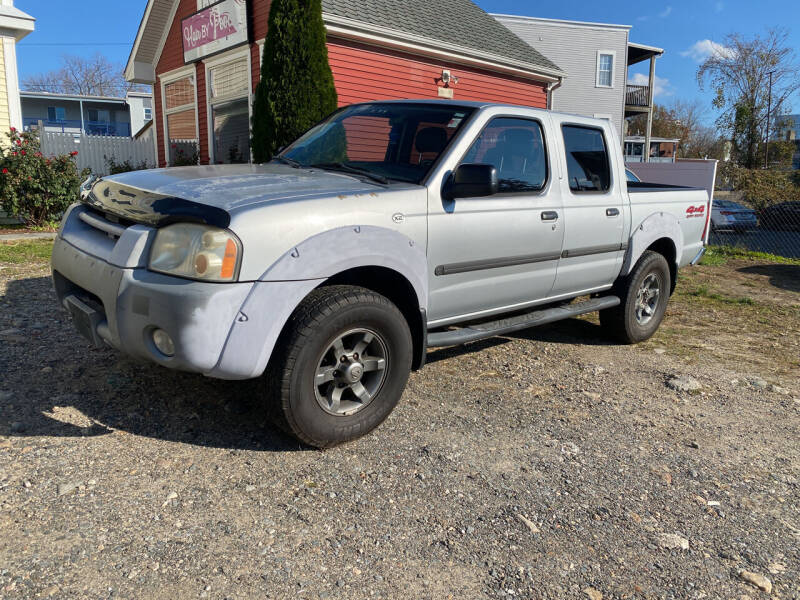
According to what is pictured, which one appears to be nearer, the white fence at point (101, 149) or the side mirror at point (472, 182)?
the side mirror at point (472, 182)

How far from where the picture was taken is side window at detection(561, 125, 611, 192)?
Result: 463 centimetres

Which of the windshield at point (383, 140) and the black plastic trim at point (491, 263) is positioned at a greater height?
the windshield at point (383, 140)

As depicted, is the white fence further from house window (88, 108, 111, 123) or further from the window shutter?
house window (88, 108, 111, 123)

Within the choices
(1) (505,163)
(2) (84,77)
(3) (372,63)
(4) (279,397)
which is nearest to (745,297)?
(1) (505,163)

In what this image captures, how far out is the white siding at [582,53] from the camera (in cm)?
3084

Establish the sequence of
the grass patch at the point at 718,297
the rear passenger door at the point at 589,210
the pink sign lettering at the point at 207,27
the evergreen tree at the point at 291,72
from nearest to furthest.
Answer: the rear passenger door at the point at 589,210 < the grass patch at the point at 718,297 < the evergreen tree at the point at 291,72 < the pink sign lettering at the point at 207,27

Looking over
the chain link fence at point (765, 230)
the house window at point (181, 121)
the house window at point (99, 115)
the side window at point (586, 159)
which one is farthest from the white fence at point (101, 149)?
the house window at point (99, 115)

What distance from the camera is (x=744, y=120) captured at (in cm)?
2886

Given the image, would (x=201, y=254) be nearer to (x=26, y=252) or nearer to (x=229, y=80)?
(x=26, y=252)

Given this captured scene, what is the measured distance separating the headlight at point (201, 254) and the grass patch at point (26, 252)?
5840 millimetres

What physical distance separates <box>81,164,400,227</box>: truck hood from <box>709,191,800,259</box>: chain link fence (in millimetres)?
11345

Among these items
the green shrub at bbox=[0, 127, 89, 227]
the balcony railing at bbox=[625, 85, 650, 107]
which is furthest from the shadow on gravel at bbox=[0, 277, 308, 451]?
the balcony railing at bbox=[625, 85, 650, 107]

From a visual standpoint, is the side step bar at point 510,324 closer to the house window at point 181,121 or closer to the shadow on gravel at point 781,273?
the shadow on gravel at point 781,273

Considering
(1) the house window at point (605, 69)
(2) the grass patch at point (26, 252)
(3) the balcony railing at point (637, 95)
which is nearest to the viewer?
(2) the grass patch at point (26, 252)
